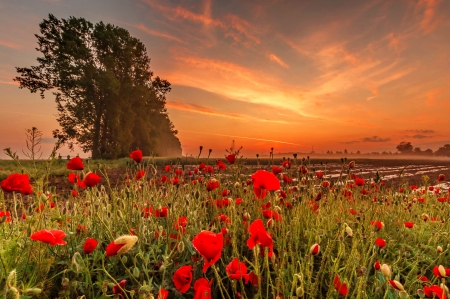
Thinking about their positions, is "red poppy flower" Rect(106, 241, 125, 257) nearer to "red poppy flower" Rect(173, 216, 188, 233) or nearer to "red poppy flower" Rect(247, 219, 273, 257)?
"red poppy flower" Rect(247, 219, 273, 257)

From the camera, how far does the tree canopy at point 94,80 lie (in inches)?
880

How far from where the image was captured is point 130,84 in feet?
83.2

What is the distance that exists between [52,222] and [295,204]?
2.90 m

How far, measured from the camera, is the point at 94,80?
22.7 meters

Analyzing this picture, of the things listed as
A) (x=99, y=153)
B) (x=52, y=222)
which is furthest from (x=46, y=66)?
Result: (x=52, y=222)

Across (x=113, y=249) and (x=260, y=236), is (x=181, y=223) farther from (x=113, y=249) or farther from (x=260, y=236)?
(x=260, y=236)

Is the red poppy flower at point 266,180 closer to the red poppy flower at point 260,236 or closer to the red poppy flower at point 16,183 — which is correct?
the red poppy flower at point 260,236

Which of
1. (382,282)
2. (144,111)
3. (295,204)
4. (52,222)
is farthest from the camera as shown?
(144,111)

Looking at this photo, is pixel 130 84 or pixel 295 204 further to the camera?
pixel 130 84

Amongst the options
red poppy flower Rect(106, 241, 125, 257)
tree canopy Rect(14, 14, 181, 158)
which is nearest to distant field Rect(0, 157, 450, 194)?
red poppy flower Rect(106, 241, 125, 257)

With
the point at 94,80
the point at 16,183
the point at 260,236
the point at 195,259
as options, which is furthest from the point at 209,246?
the point at 94,80

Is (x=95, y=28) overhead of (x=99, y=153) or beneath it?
overhead

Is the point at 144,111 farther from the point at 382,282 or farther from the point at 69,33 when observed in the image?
the point at 382,282

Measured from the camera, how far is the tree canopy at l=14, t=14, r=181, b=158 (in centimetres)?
2236
